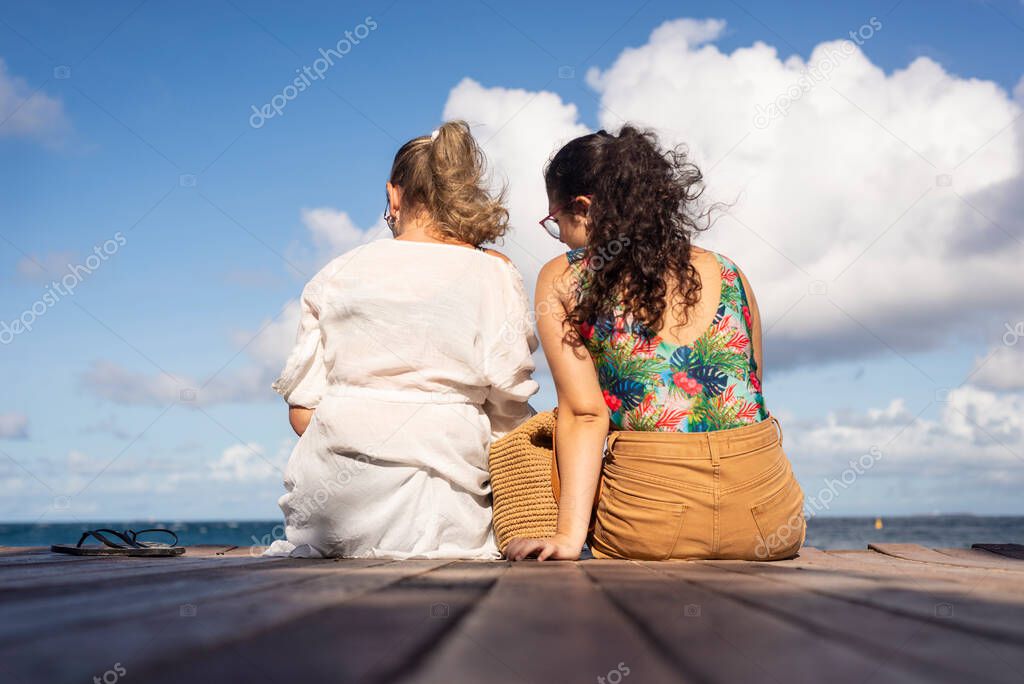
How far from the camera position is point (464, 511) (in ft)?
9.78

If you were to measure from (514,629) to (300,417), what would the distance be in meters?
2.22

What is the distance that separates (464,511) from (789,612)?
6.11 feet

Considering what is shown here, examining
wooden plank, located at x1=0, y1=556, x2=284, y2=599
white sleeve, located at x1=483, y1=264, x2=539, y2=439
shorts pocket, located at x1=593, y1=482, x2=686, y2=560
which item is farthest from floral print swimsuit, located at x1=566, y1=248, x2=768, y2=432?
wooden plank, located at x1=0, y1=556, x2=284, y2=599

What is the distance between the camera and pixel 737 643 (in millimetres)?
1003

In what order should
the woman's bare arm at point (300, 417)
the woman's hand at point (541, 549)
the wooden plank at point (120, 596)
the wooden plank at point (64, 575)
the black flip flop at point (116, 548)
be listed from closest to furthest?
the wooden plank at point (120, 596), the wooden plank at point (64, 575), the woman's hand at point (541, 549), the black flip flop at point (116, 548), the woman's bare arm at point (300, 417)

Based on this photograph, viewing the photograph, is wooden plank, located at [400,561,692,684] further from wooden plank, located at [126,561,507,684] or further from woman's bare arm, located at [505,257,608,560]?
woman's bare arm, located at [505,257,608,560]

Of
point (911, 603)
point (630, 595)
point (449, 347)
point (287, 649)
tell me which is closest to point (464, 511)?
point (449, 347)

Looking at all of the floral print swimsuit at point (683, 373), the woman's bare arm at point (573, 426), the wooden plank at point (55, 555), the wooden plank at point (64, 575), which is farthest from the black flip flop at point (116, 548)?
the floral print swimsuit at point (683, 373)

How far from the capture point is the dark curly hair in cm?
270

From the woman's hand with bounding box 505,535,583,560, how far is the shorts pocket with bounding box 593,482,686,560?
151mm

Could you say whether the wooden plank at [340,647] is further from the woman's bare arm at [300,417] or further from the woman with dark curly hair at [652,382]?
the woman's bare arm at [300,417]

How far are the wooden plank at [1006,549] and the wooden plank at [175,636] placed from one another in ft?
9.48

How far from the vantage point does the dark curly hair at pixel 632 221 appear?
2.70m

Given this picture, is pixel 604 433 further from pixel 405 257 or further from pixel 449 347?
pixel 405 257
